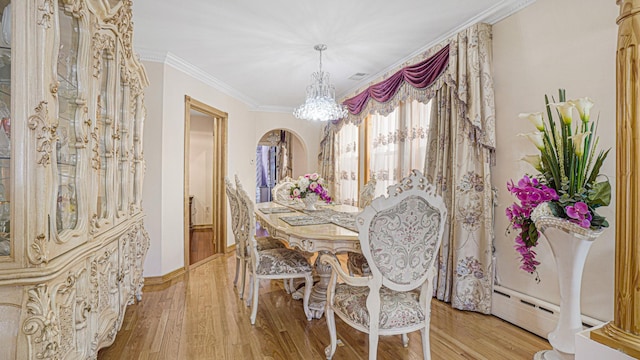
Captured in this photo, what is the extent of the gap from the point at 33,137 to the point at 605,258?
2921 mm

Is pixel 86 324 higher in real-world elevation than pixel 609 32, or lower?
lower

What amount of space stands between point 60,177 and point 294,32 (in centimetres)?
234

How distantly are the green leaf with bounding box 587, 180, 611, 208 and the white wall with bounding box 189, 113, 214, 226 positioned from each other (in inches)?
241

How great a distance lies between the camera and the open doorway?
7.84 meters

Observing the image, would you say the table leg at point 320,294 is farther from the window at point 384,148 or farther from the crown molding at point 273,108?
the crown molding at point 273,108

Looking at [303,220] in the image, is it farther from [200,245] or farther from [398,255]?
[200,245]

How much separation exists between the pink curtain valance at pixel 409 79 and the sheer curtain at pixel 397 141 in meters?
0.23

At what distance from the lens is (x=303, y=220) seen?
2719 millimetres

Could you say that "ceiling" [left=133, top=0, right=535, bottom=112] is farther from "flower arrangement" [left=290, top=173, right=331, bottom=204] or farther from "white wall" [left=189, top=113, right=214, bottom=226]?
"white wall" [left=189, top=113, right=214, bottom=226]

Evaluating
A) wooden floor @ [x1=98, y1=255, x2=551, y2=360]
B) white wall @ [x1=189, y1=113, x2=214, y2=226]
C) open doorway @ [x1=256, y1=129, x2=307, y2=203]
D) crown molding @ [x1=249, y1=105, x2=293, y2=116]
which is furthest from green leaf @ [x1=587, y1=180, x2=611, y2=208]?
white wall @ [x1=189, y1=113, x2=214, y2=226]

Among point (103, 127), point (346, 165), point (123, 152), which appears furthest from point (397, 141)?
point (103, 127)

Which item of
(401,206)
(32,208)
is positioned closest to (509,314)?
(401,206)

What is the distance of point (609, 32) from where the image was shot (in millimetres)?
1898

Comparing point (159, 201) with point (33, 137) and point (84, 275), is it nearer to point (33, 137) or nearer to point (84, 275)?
point (84, 275)
